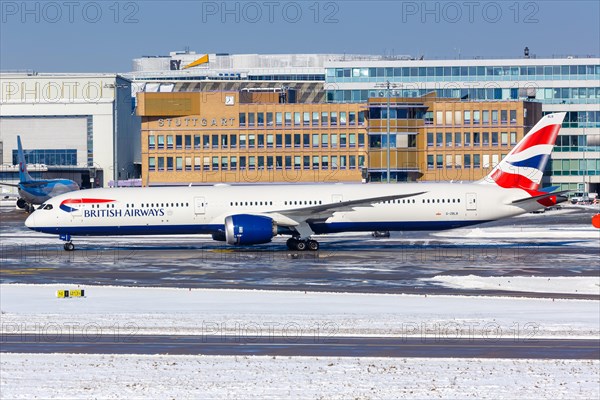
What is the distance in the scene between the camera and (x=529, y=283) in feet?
123

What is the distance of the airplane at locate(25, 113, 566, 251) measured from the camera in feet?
172

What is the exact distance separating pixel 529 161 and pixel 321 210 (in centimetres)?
1280

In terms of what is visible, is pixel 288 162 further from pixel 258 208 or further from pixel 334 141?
pixel 258 208

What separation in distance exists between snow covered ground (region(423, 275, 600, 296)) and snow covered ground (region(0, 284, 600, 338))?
3180mm

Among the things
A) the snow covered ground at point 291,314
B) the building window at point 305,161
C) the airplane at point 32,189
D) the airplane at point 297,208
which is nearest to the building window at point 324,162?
the building window at point 305,161

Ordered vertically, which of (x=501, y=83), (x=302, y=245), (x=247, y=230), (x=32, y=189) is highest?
(x=501, y=83)

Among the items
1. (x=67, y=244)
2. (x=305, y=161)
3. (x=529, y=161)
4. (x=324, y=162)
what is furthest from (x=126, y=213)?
(x=324, y=162)

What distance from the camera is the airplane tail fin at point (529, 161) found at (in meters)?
54.9

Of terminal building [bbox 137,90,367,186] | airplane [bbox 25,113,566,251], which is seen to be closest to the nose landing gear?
airplane [bbox 25,113,566,251]

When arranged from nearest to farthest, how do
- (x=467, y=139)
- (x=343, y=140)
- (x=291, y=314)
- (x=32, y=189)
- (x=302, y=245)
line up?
(x=291, y=314) < (x=302, y=245) < (x=32, y=189) < (x=467, y=139) < (x=343, y=140)

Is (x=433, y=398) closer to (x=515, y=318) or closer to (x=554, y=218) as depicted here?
(x=515, y=318)

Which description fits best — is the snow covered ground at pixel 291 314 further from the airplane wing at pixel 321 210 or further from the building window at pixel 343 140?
the building window at pixel 343 140

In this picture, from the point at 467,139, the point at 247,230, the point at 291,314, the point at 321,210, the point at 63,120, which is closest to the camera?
the point at 291,314

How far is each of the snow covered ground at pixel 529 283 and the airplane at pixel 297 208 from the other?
554 inches
